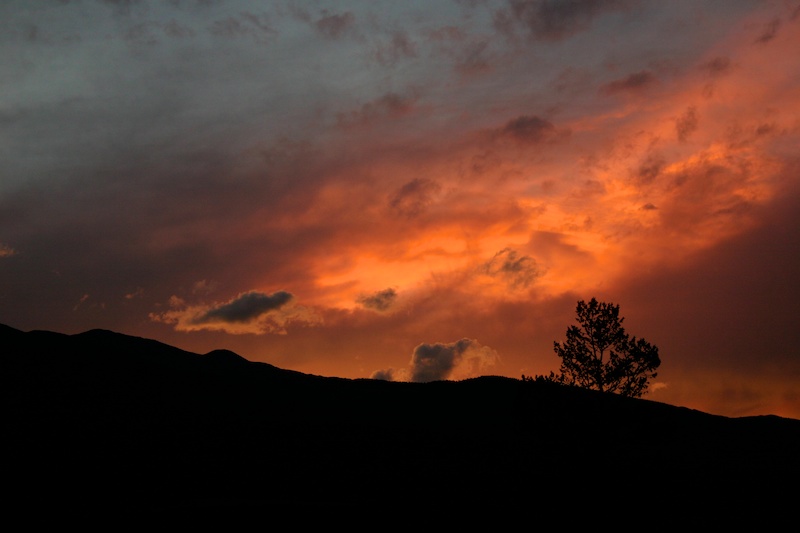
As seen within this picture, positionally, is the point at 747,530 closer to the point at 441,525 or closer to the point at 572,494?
the point at 572,494

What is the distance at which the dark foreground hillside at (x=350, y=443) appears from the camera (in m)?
29.6

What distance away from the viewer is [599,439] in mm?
42969

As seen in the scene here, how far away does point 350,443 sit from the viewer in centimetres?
3628

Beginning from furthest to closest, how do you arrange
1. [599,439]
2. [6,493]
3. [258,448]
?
[599,439] → [258,448] → [6,493]

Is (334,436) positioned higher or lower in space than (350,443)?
higher

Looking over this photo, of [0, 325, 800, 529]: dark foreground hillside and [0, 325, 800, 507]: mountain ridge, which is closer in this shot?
[0, 325, 800, 529]: dark foreground hillside

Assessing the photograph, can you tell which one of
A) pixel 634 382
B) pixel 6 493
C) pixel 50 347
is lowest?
pixel 6 493

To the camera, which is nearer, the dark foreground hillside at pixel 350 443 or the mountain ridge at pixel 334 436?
the dark foreground hillside at pixel 350 443

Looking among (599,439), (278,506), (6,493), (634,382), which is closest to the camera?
(278,506)

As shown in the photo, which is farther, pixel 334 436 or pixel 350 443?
pixel 334 436

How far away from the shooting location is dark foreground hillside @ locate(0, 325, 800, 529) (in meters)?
29.6

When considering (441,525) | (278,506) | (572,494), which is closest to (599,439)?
(572,494)

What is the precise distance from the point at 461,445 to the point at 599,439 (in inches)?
417

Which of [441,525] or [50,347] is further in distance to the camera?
[50,347]
